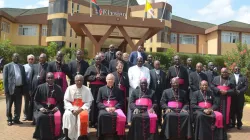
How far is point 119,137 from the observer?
7.03 m

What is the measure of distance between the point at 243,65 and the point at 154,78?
10.6 meters

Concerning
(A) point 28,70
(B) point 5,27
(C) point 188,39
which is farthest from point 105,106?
(C) point 188,39

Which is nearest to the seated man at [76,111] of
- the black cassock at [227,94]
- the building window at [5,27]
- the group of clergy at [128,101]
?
the group of clergy at [128,101]

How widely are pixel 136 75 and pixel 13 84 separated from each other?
3.54m


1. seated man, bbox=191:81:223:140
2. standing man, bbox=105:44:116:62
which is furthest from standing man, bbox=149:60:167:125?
standing man, bbox=105:44:116:62

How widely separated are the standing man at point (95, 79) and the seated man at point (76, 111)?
866mm

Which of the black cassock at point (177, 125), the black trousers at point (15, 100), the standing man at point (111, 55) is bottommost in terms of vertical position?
the black cassock at point (177, 125)

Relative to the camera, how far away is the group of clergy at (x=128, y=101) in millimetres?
6938

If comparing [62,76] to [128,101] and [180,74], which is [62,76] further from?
[180,74]

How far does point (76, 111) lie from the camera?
692cm

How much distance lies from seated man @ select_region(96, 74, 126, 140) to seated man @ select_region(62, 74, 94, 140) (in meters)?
0.33

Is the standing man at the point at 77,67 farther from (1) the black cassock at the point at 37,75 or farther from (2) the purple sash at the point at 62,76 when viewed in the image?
(1) the black cassock at the point at 37,75

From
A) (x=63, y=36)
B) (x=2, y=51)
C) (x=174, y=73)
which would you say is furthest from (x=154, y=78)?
(x=63, y=36)

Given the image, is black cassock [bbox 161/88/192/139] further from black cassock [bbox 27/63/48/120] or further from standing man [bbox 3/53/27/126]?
standing man [bbox 3/53/27/126]
